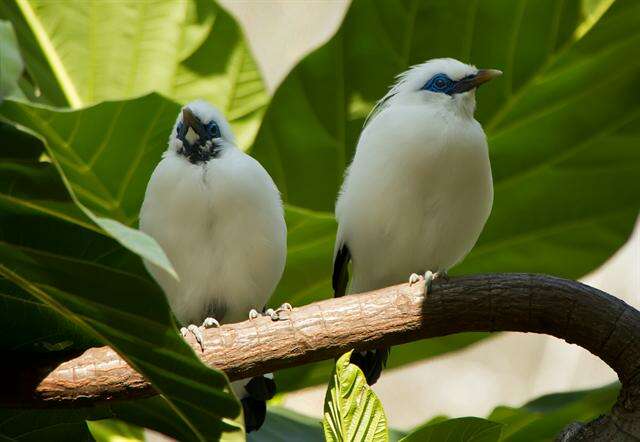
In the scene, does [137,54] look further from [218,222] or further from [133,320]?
[133,320]

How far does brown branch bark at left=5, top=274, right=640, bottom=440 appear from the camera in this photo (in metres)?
1.84

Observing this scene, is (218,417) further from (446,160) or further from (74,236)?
(446,160)

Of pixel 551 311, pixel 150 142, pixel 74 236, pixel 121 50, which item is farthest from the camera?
pixel 121 50

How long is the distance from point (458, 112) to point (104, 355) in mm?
1203

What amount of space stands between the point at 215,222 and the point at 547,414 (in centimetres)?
91

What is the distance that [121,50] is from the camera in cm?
318

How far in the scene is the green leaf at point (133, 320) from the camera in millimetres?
1434

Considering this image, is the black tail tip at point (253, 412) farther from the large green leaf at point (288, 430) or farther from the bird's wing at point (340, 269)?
the bird's wing at point (340, 269)

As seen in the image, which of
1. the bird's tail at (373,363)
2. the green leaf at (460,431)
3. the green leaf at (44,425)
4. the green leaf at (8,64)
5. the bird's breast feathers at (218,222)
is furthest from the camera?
the bird's tail at (373,363)

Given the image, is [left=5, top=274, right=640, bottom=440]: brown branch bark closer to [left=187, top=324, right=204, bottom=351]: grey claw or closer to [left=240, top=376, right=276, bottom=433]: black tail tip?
[left=187, top=324, right=204, bottom=351]: grey claw

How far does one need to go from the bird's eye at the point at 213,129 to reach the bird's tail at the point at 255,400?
57 cm

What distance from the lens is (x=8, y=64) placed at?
1.20 m

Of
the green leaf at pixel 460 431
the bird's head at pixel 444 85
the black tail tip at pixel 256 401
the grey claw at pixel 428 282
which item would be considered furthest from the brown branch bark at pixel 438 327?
the bird's head at pixel 444 85

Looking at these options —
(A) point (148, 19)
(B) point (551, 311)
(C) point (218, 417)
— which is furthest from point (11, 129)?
(A) point (148, 19)
